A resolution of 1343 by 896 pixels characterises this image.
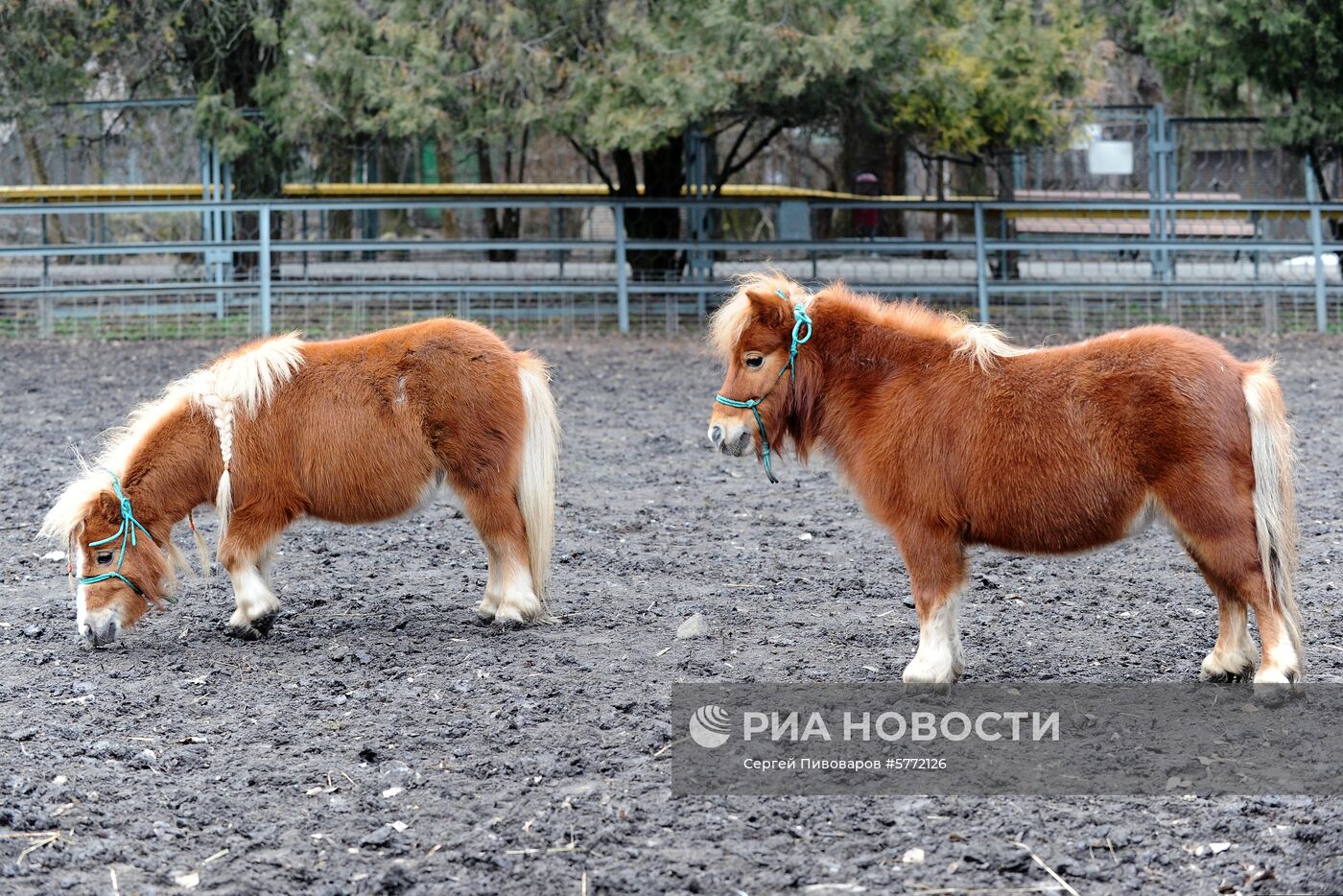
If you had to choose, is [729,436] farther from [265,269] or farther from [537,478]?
[265,269]

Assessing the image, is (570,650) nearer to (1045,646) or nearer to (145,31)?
(1045,646)

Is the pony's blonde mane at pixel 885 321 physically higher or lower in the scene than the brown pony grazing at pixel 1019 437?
higher

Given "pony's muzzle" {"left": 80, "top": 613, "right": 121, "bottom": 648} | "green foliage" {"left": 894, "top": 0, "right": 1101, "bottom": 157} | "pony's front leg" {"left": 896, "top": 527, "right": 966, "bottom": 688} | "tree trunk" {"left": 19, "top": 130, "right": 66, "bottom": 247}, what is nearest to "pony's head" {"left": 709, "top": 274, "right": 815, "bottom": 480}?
"pony's front leg" {"left": 896, "top": 527, "right": 966, "bottom": 688}

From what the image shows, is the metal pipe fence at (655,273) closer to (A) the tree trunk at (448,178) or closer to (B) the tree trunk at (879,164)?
(B) the tree trunk at (879,164)

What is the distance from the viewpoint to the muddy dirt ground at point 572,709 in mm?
3395

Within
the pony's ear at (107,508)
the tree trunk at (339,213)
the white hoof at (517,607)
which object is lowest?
the white hoof at (517,607)

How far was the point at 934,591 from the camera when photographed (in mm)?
4496

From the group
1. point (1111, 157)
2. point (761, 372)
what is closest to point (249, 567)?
point (761, 372)

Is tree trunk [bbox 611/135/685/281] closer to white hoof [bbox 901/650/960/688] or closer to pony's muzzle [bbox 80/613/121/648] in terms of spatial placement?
pony's muzzle [bbox 80/613/121/648]

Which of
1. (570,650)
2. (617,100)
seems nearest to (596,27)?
(617,100)

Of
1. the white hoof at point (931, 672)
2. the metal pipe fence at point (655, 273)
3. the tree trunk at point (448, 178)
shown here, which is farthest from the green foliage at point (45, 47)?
the white hoof at point (931, 672)

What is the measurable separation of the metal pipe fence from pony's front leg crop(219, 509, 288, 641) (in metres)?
9.49

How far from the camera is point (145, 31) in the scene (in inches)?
631

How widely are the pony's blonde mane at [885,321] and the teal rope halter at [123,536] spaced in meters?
2.38
